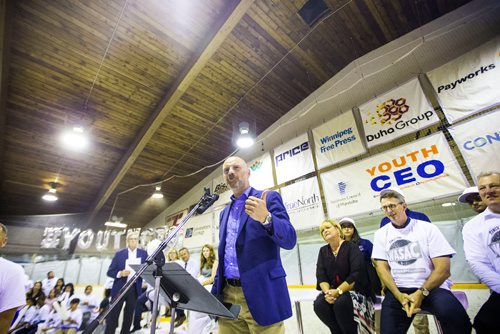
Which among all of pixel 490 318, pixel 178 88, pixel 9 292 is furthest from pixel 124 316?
pixel 490 318

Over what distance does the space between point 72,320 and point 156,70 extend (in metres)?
5.35

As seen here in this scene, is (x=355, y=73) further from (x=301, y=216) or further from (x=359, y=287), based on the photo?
(x=359, y=287)

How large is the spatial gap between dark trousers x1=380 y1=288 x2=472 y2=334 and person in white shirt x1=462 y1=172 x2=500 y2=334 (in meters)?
0.19

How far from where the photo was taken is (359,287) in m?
2.38

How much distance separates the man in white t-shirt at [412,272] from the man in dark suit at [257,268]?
1225mm

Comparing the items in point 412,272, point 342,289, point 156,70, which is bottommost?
point 342,289

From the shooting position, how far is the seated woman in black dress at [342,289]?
7.38 ft

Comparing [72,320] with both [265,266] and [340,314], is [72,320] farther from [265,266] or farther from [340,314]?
[265,266]

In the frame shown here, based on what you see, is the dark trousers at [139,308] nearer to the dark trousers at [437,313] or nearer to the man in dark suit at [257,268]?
the man in dark suit at [257,268]

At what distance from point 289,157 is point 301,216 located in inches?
57.3

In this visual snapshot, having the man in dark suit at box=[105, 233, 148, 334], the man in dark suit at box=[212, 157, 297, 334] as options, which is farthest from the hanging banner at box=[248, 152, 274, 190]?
the man in dark suit at box=[212, 157, 297, 334]

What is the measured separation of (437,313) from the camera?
1710 mm

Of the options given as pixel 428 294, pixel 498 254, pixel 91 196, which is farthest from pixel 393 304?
pixel 91 196

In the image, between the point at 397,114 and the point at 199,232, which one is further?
the point at 199,232
